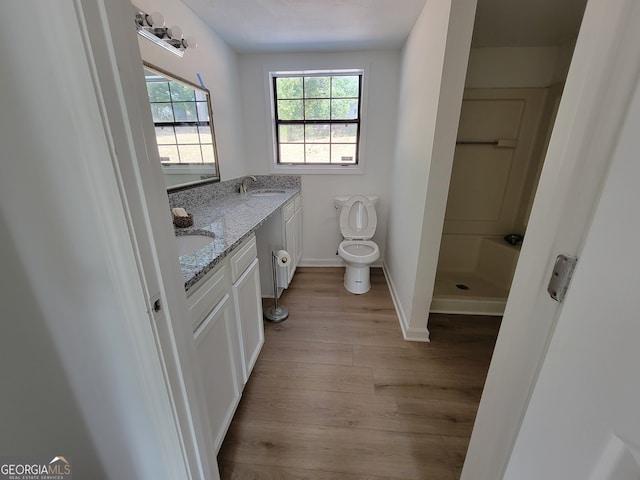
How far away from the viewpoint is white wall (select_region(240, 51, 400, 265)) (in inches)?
103

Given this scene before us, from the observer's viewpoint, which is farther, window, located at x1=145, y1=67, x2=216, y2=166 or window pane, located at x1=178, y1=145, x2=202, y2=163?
window pane, located at x1=178, y1=145, x2=202, y2=163

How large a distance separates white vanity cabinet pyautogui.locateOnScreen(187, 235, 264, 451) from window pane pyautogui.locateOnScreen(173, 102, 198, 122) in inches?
41.8

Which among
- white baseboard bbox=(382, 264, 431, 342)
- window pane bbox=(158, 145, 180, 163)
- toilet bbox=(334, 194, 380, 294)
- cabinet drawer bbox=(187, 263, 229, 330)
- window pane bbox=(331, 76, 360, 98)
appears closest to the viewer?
cabinet drawer bbox=(187, 263, 229, 330)

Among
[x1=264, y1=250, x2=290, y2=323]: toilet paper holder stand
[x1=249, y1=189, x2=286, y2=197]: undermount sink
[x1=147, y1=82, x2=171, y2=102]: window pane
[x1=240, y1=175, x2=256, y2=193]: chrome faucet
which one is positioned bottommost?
[x1=264, y1=250, x2=290, y2=323]: toilet paper holder stand

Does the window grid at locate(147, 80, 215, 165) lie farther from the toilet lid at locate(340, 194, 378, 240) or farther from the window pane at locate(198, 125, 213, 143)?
the toilet lid at locate(340, 194, 378, 240)

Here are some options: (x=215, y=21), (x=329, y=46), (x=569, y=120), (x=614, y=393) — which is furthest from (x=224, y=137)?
(x=614, y=393)

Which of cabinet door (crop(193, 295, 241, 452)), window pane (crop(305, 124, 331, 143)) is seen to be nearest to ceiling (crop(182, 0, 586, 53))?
window pane (crop(305, 124, 331, 143))

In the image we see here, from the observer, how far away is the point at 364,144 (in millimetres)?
2822

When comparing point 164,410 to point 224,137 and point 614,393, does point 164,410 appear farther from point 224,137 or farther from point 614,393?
point 224,137

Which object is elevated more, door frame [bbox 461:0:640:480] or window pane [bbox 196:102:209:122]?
window pane [bbox 196:102:209:122]

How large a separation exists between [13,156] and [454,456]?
1.81 metres

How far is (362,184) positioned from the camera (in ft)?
9.66

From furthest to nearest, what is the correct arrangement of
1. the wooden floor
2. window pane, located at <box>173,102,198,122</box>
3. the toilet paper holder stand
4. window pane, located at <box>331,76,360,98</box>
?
1. window pane, located at <box>331,76,360,98</box>
2. the toilet paper holder stand
3. window pane, located at <box>173,102,198,122</box>
4. the wooden floor

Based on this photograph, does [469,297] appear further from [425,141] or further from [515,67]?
[515,67]
